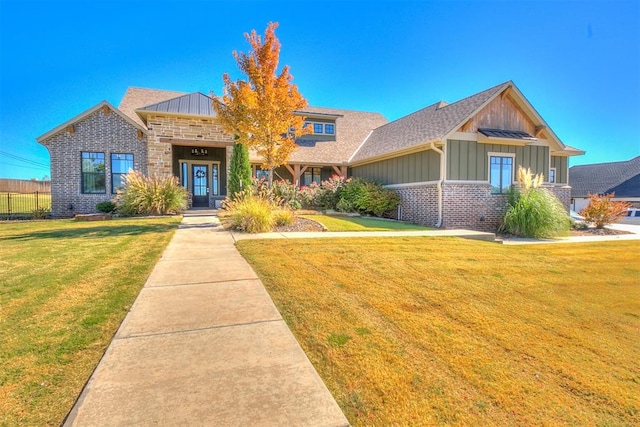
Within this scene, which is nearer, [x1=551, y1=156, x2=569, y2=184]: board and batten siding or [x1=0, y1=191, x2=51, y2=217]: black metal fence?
[x1=0, y1=191, x2=51, y2=217]: black metal fence

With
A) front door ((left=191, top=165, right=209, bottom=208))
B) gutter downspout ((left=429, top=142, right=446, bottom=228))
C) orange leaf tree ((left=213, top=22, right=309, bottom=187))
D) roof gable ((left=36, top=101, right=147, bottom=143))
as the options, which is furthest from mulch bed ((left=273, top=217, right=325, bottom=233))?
roof gable ((left=36, top=101, right=147, bottom=143))

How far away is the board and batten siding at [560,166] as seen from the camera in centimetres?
1744

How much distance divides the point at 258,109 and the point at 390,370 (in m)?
9.13

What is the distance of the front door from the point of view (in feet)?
57.0

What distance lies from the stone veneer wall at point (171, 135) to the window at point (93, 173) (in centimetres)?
217

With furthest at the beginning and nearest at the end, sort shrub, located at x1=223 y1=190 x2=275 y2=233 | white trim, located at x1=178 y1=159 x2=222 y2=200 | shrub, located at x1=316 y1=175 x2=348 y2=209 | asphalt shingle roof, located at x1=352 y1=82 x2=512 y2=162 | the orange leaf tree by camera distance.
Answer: white trim, located at x1=178 y1=159 x2=222 y2=200 < shrub, located at x1=316 y1=175 x2=348 y2=209 < asphalt shingle roof, located at x1=352 y1=82 x2=512 y2=162 < the orange leaf tree < shrub, located at x1=223 y1=190 x2=275 y2=233

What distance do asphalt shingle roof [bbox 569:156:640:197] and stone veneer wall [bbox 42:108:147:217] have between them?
109 feet

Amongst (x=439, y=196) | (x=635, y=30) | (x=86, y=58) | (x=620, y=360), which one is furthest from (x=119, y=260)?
(x=635, y=30)

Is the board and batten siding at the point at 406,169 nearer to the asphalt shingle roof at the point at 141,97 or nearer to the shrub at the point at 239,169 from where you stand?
the shrub at the point at 239,169

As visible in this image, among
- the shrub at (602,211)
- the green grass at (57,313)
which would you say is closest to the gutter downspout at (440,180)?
the shrub at (602,211)

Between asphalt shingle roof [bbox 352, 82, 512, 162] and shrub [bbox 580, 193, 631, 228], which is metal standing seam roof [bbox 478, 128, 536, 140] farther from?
shrub [bbox 580, 193, 631, 228]

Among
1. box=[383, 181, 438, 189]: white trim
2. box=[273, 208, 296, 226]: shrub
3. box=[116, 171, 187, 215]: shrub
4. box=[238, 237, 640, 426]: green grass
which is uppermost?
box=[383, 181, 438, 189]: white trim

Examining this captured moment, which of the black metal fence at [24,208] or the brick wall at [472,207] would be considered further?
the black metal fence at [24,208]

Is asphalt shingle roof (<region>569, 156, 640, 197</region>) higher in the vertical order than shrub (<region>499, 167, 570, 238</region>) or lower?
higher
